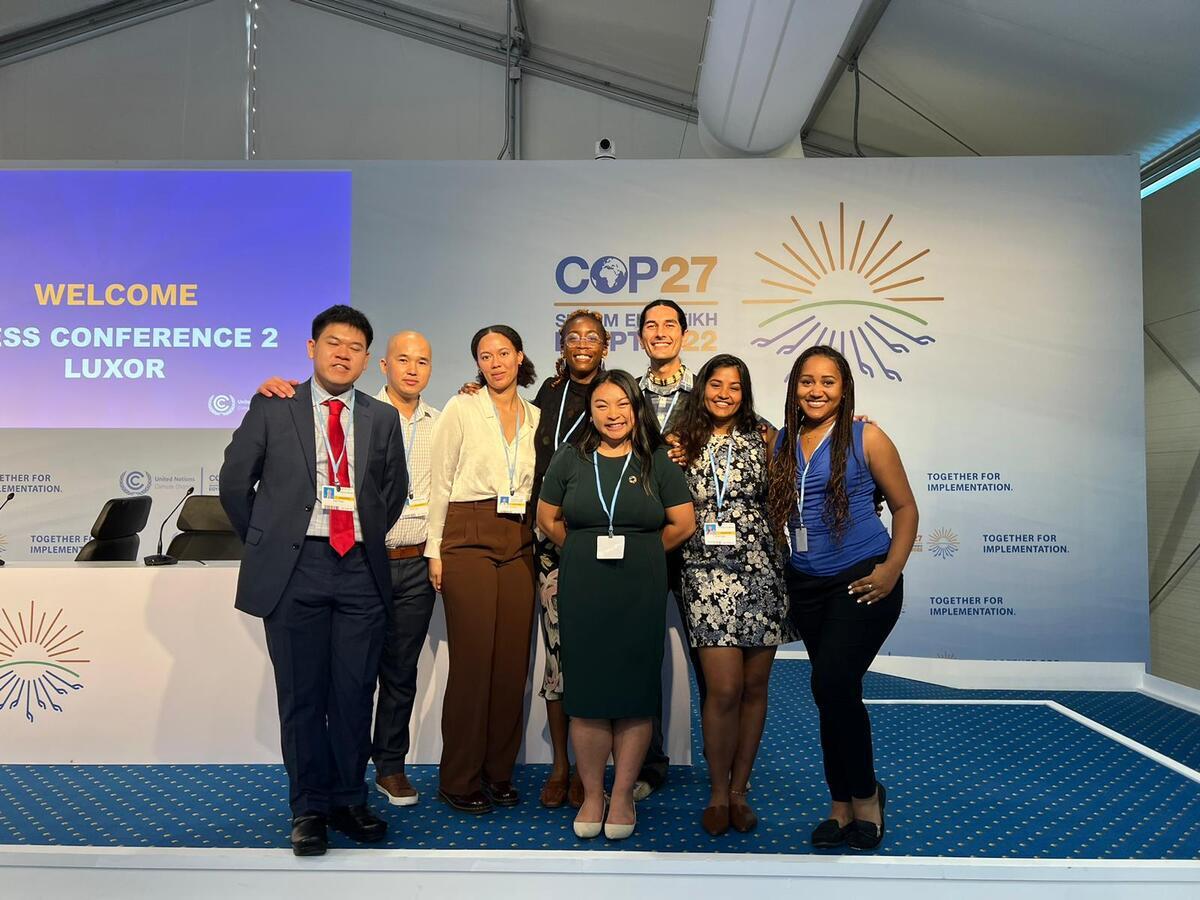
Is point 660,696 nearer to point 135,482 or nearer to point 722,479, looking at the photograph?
point 722,479

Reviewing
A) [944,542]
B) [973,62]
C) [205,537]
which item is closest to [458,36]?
[973,62]

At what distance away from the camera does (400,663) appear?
2.86m

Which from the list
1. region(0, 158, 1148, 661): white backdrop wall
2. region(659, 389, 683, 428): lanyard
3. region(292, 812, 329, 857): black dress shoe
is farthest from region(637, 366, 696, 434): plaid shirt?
region(0, 158, 1148, 661): white backdrop wall

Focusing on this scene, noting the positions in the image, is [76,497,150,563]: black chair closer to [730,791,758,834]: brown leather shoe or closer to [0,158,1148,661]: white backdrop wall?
[0,158,1148,661]: white backdrop wall

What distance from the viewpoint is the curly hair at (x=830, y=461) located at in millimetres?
2383

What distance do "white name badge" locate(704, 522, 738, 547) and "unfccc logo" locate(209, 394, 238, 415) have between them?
4.38 meters

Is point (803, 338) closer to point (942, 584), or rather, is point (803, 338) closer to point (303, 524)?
point (942, 584)

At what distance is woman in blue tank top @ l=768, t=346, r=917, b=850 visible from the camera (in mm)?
2350

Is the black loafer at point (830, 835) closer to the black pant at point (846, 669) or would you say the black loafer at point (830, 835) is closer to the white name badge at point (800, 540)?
the black pant at point (846, 669)

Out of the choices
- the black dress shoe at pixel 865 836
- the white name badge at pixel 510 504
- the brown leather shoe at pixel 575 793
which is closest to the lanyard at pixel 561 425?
the white name badge at pixel 510 504

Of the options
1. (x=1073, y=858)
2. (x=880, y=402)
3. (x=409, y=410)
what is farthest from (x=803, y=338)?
(x=1073, y=858)

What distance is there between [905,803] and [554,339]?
3.75m

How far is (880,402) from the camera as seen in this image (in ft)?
18.5

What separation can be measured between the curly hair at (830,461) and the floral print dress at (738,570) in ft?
0.21
